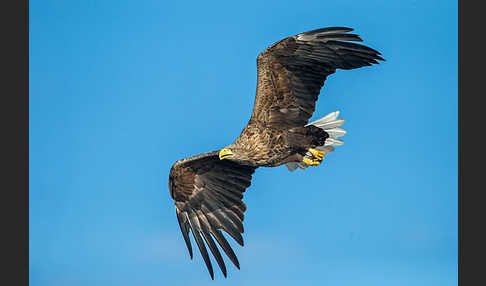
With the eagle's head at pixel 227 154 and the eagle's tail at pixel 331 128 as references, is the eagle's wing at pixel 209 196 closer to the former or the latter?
the eagle's head at pixel 227 154

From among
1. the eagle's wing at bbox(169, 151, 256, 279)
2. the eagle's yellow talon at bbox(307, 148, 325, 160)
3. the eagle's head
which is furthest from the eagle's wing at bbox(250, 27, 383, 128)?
the eagle's wing at bbox(169, 151, 256, 279)

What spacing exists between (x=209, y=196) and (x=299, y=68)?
2.76 meters

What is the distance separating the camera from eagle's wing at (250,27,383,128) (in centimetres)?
955

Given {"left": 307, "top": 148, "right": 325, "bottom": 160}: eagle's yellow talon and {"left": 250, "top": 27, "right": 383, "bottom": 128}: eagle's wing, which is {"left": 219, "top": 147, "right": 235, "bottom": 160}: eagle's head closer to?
{"left": 250, "top": 27, "right": 383, "bottom": 128}: eagle's wing

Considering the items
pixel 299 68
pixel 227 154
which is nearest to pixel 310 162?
pixel 227 154

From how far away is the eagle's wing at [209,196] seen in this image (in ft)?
36.2

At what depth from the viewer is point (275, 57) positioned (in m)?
9.68

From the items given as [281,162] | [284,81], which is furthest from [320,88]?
[281,162]

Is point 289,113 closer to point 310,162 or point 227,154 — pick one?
point 310,162

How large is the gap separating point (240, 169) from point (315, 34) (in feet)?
8.96

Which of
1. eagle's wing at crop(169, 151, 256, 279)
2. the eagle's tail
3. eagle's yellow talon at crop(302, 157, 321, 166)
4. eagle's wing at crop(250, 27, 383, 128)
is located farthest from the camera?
eagle's wing at crop(169, 151, 256, 279)

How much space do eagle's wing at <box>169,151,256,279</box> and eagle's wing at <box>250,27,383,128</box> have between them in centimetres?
146

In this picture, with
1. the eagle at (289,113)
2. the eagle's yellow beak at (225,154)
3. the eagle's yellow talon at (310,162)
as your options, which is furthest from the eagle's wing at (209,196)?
the eagle's yellow talon at (310,162)

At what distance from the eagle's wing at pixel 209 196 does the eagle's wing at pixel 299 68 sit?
1.46 meters
